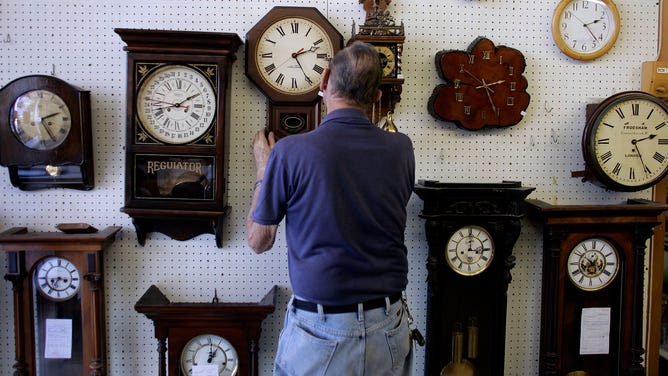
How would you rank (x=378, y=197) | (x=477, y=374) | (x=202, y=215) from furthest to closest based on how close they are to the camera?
(x=477, y=374) → (x=202, y=215) → (x=378, y=197)

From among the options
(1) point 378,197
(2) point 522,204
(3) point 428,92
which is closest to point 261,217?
(1) point 378,197

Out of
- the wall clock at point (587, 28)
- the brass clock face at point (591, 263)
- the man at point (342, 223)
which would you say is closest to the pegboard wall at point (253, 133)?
the wall clock at point (587, 28)

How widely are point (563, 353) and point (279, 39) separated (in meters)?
1.72

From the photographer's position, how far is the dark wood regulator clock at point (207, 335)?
1.96 m

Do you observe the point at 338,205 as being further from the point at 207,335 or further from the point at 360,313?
the point at 207,335

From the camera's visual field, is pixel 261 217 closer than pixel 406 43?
Yes

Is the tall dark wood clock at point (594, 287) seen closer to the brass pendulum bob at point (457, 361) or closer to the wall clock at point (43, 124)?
the brass pendulum bob at point (457, 361)

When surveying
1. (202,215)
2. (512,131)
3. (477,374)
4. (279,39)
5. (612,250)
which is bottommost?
(477,374)

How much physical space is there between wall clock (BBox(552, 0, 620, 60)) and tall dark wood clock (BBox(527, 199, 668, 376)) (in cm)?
65

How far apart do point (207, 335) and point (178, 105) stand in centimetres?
88

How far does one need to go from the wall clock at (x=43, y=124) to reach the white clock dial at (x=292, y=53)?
0.72 metres

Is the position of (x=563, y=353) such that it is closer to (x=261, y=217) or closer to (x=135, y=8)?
(x=261, y=217)

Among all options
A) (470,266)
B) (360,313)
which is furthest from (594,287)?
(360,313)

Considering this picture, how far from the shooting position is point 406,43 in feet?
7.04
